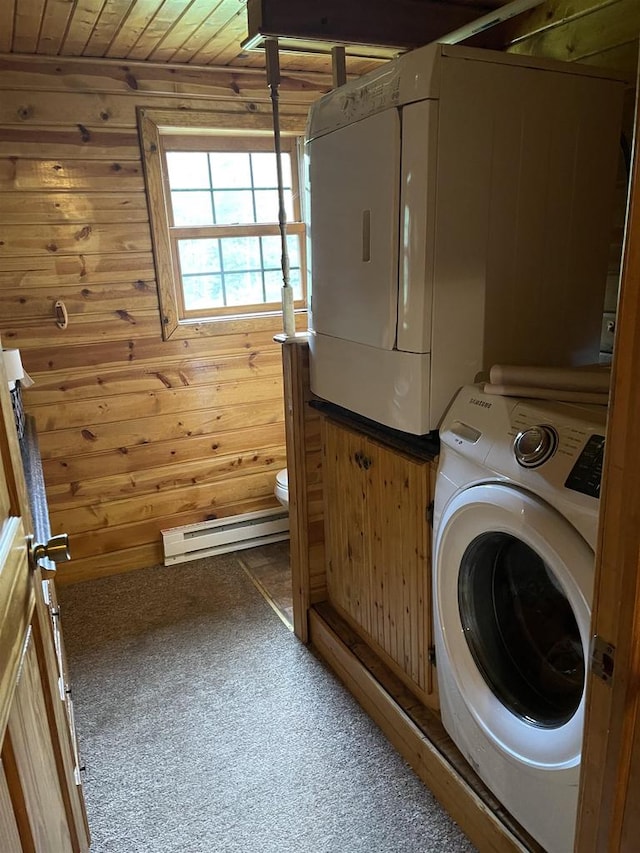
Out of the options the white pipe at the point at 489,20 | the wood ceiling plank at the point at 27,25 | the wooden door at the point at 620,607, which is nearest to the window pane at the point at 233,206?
the wood ceiling plank at the point at 27,25

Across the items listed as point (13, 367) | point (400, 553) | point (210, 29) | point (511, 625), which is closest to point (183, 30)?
point (210, 29)

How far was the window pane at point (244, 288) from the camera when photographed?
303cm

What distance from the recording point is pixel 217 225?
293 centimetres

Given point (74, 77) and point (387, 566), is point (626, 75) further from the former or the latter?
point (74, 77)

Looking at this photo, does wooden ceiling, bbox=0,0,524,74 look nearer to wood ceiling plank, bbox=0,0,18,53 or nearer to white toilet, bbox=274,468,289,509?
wood ceiling plank, bbox=0,0,18,53

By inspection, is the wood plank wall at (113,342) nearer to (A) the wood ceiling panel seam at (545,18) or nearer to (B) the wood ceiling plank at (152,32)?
(B) the wood ceiling plank at (152,32)

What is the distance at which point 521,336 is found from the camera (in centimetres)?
158

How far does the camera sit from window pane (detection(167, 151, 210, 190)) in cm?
280

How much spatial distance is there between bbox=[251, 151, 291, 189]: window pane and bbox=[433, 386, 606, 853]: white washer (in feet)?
6.37

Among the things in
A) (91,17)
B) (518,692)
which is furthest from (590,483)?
(91,17)

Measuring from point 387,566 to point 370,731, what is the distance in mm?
533

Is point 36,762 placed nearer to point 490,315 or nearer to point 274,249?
point 490,315

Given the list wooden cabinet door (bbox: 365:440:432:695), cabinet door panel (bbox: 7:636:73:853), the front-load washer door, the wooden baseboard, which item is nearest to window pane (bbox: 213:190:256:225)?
wooden cabinet door (bbox: 365:440:432:695)

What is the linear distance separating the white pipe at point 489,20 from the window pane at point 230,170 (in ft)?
3.78
